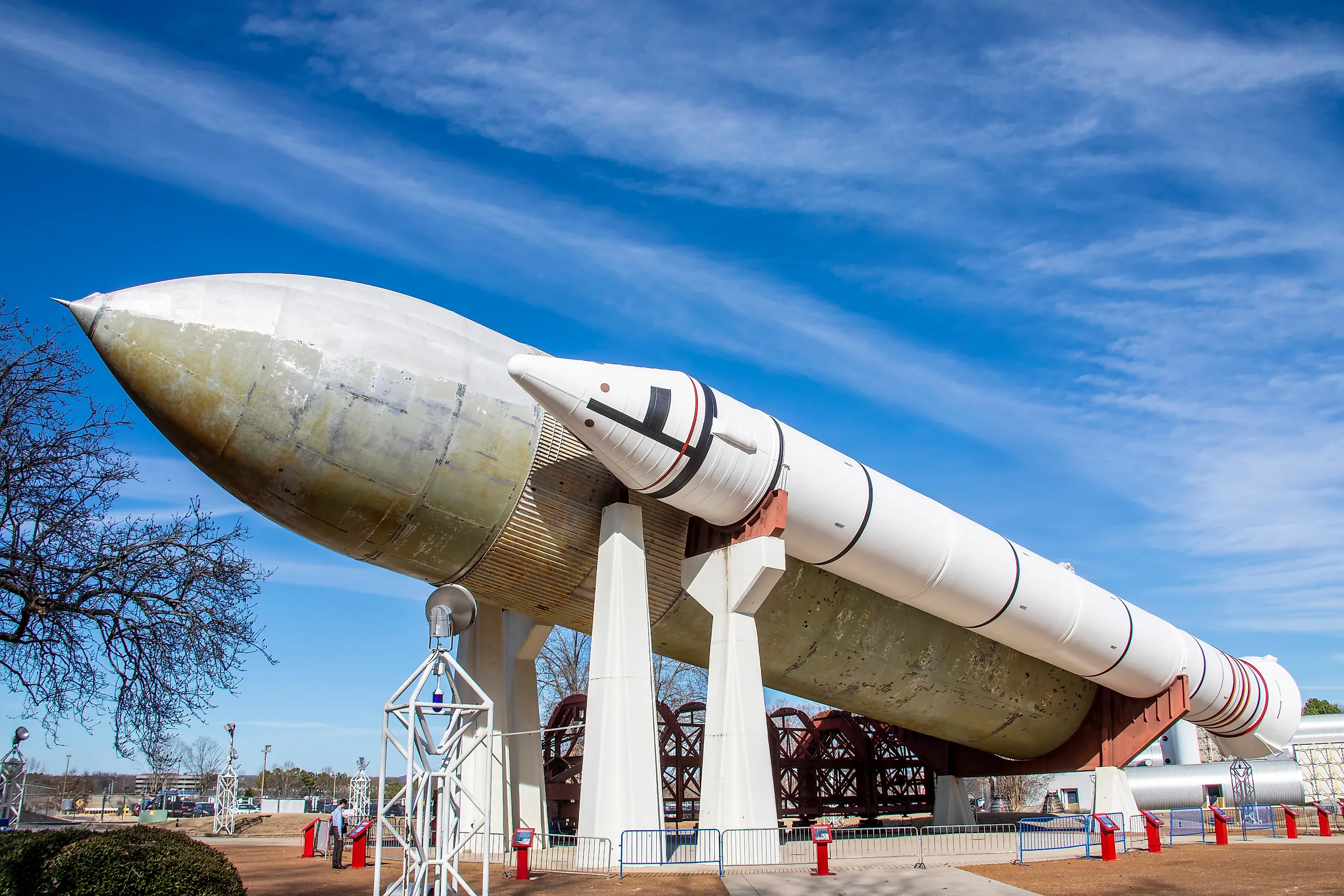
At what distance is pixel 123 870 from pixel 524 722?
8.38m

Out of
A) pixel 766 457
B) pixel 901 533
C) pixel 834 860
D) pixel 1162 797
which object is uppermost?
pixel 766 457

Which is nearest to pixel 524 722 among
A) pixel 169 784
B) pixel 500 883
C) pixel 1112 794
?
pixel 500 883

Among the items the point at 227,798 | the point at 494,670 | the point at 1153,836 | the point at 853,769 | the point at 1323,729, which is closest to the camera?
the point at 494,670

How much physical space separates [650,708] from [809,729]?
11.0m

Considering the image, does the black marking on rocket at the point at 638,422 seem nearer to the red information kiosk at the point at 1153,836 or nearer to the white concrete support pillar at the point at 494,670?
the white concrete support pillar at the point at 494,670

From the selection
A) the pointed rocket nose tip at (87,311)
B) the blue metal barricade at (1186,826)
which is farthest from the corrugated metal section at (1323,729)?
the pointed rocket nose tip at (87,311)

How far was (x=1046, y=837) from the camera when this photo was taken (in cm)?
1738

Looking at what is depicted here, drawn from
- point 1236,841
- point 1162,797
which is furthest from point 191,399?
point 1162,797

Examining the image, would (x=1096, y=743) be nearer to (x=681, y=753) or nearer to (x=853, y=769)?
(x=853, y=769)

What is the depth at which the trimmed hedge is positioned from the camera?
23.4 feet

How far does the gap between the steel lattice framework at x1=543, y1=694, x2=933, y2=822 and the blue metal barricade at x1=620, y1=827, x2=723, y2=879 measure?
314 inches

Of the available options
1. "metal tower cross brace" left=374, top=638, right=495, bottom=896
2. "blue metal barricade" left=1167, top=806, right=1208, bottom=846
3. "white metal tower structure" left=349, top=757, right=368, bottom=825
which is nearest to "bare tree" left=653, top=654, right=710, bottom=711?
"white metal tower structure" left=349, top=757, right=368, bottom=825

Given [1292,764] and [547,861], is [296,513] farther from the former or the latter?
[1292,764]

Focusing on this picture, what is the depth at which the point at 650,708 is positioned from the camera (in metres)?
12.0
